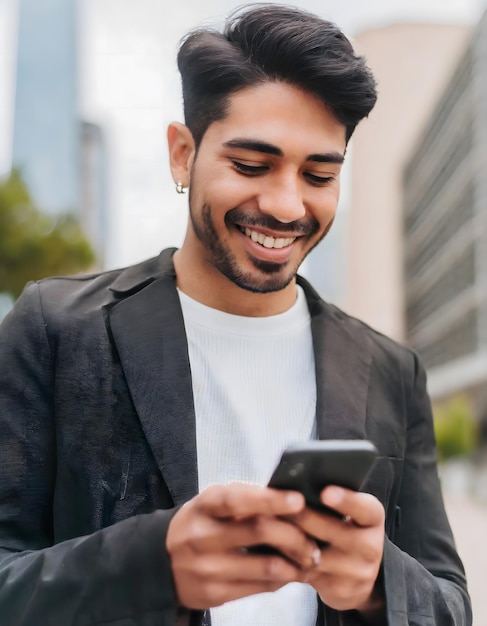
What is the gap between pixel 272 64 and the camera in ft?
6.26

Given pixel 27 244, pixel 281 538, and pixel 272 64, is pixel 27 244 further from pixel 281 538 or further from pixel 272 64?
pixel 281 538

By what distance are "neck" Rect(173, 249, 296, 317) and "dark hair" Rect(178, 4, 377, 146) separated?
12.9 inches

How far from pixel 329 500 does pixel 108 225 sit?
96.7 metres

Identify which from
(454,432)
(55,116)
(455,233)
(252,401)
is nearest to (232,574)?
(252,401)

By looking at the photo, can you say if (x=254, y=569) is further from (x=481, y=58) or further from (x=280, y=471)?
(x=481, y=58)

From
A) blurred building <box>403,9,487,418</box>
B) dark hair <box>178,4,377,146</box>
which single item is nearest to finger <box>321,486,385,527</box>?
dark hair <box>178,4,377,146</box>

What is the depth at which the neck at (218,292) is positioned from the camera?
2104 millimetres

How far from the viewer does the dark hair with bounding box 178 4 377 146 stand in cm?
192

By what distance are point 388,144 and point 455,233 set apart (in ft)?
125

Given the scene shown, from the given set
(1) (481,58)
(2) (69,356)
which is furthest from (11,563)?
(1) (481,58)

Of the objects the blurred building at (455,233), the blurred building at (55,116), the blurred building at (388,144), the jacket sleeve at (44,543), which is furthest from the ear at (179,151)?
the blurred building at (388,144)

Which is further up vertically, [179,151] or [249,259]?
[179,151]

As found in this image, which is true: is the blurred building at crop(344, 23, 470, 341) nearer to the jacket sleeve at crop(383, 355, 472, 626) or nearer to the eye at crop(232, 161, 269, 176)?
the jacket sleeve at crop(383, 355, 472, 626)

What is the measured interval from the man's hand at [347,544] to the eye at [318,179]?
0.83 m
